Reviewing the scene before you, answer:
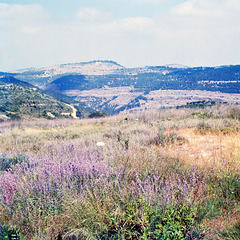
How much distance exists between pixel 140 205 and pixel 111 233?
17.5 inches

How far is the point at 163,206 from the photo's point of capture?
260cm

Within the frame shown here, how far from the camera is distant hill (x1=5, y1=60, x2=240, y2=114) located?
252ft

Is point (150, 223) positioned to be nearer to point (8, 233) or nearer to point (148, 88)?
point (8, 233)

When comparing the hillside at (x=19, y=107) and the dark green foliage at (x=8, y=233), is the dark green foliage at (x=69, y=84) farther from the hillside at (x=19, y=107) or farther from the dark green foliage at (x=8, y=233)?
the dark green foliage at (x=8, y=233)

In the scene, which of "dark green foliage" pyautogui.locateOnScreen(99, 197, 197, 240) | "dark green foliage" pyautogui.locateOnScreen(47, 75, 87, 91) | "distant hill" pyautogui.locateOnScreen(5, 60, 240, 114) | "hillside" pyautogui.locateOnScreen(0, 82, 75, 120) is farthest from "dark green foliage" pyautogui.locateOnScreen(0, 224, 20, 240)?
"dark green foliage" pyautogui.locateOnScreen(47, 75, 87, 91)

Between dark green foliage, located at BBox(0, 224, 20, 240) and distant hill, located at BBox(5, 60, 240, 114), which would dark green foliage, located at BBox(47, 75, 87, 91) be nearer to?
distant hill, located at BBox(5, 60, 240, 114)

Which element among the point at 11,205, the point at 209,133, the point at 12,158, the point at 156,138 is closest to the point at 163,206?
the point at 11,205

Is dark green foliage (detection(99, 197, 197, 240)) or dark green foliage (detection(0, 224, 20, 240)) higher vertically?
dark green foliage (detection(99, 197, 197, 240))

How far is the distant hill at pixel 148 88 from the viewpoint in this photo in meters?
76.7

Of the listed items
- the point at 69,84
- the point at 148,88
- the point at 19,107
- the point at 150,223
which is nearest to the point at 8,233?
the point at 150,223

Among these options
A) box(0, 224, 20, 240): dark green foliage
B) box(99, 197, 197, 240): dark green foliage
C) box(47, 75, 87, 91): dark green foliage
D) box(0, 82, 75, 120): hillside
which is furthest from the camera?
box(47, 75, 87, 91): dark green foliage

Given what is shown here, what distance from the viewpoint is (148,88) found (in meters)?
117

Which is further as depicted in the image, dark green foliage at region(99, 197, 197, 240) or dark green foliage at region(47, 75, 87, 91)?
dark green foliage at region(47, 75, 87, 91)

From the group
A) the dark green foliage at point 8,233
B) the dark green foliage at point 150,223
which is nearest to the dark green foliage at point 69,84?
the dark green foliage at point 8,233
